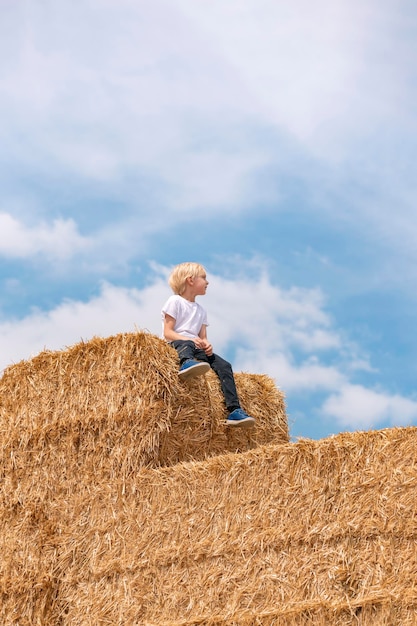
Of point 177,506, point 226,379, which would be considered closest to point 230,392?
point 226,379

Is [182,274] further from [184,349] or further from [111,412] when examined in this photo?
[111,412]

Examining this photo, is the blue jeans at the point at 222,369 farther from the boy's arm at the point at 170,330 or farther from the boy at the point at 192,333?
the boy's arm at the point at 170,330

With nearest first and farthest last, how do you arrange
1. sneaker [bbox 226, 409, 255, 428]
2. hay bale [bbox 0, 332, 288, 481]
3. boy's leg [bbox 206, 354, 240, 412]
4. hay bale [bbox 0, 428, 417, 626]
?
hay bale [bbox 0, 428, 417, 626]
hay bale [bbox 0, 332, 288, 481]
sneaker [bbox 226, 409, 255, 428]
boy's leg [bbox 206, 354, 240, 412]

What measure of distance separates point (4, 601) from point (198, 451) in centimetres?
191

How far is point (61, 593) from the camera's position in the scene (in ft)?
21.5

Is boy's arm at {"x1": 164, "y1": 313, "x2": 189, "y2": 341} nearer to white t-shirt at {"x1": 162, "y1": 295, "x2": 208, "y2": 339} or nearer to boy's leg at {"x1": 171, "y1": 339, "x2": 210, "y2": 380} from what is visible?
white t-shirt at {"x1": 162, "y1": 295, "x2": 208, "y2": 339}

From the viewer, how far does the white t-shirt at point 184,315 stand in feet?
24.6

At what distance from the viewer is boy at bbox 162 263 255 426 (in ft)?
22.8

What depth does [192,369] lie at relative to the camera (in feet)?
22.1

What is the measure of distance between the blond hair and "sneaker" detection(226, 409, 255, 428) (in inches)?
50.1

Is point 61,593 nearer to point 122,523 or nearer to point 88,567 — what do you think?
point 88,567

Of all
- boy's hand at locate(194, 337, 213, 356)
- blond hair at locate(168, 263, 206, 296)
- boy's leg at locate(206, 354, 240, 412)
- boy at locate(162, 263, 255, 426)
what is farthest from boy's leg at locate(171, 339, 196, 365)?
blond hair at locate(168, 263, 206, 296)

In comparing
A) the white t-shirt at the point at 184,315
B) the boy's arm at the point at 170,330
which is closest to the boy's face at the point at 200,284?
the white t-shirt at the point at 184,315

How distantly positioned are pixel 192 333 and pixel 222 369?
451 millimetres
